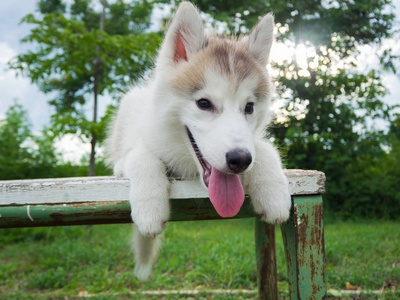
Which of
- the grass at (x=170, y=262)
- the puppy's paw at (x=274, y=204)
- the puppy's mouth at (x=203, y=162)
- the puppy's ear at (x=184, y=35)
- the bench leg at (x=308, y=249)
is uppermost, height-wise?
the puppy's ear at (x=184, y=35)

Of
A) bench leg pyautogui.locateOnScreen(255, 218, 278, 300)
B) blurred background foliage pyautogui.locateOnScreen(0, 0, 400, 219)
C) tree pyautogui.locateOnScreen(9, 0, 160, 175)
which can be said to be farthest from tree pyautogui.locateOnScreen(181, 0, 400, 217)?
bench leg pyautogui.locateOnScreen(255, 218, 278, 300)

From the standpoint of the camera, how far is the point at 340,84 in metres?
7.50

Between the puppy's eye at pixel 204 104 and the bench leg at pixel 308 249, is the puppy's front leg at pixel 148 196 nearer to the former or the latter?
the puppy's eye at pixel 204 104

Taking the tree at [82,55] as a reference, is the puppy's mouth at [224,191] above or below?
below

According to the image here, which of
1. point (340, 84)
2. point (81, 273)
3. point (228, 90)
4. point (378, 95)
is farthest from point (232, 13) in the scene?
point (228, 90)

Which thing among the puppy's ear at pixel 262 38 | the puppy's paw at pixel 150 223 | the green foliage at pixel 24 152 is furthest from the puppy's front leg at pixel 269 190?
the green foliage at pixel 24 152

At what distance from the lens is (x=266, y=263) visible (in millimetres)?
2822

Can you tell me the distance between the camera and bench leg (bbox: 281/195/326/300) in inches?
74.2

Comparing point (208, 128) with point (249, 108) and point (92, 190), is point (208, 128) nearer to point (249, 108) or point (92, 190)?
point (249, 108)

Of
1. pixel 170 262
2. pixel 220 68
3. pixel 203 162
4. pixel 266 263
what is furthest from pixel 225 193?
pixel 170 262

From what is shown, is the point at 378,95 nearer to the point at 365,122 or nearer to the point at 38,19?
the point at 365,122

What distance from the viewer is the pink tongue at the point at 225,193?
5.79 ft

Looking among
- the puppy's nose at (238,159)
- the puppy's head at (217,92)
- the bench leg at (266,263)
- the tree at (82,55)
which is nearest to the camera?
the puppy's nose at (238,159)

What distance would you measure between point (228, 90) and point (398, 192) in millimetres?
6908
